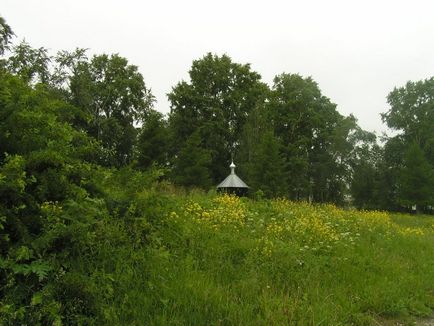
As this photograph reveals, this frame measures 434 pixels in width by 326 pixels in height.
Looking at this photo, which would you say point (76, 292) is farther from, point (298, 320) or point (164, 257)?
point (298, 320)

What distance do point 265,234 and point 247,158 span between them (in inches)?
1459

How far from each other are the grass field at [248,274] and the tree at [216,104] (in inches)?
1478

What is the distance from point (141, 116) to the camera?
47.8 meters

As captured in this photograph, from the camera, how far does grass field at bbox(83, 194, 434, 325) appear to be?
4473 millimetres

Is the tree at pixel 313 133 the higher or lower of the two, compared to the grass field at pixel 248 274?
higher

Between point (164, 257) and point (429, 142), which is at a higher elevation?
point (429, 142)

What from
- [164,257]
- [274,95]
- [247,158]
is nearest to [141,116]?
[247,158]

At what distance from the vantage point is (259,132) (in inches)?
1724

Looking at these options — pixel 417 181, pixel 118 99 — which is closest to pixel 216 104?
pixel 118 99

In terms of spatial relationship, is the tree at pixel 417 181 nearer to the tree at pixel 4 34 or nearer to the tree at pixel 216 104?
the tree at pixel 216 104

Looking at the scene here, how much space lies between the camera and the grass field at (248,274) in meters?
4.47

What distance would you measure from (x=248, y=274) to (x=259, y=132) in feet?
127

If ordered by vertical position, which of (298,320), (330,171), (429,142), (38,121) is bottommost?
(298,320)

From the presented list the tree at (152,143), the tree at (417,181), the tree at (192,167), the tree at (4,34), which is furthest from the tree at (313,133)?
the tree at (4,34)
